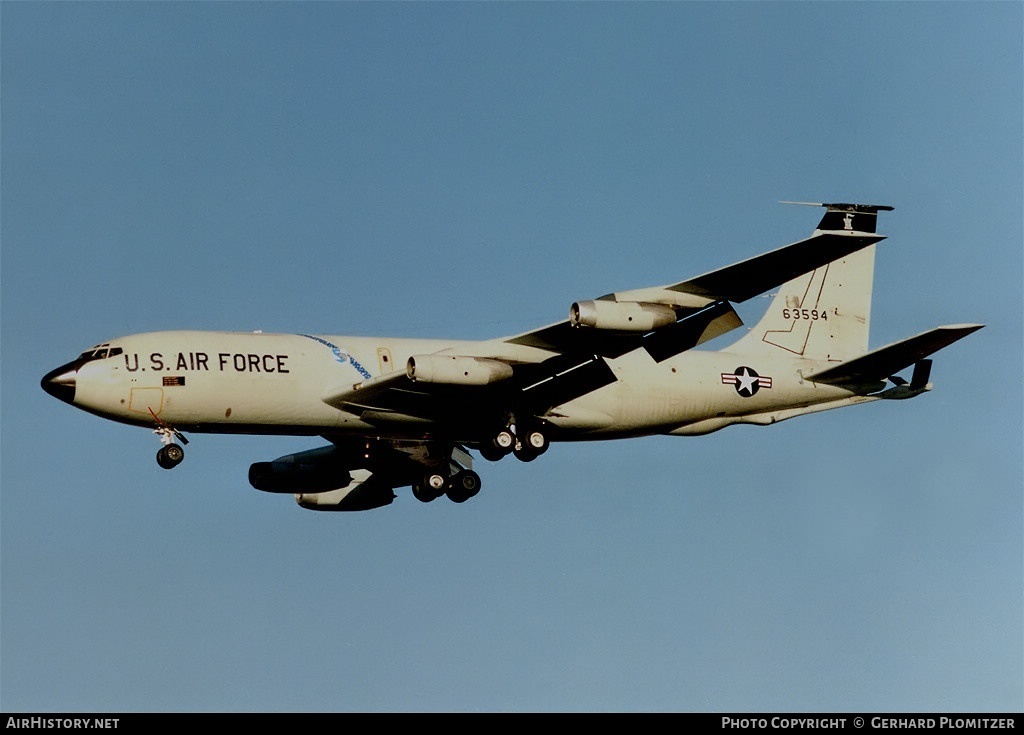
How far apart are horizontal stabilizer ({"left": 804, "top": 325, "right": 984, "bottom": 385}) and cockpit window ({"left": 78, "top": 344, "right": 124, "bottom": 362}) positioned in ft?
64.7

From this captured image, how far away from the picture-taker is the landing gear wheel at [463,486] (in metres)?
47.8

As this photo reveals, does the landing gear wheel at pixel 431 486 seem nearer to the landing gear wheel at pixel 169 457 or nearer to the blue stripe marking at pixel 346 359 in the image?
the blue stripe marking at pixel 346 359

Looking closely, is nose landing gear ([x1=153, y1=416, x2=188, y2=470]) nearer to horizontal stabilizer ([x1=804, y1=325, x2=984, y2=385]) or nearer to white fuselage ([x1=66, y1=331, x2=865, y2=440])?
white fuselage ([x1=66, y1=331, x2=865, y2=440])

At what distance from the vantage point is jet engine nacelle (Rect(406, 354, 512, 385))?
4206 cm

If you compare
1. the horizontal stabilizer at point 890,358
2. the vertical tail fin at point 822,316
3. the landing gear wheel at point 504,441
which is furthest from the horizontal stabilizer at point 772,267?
Answer: the vertical tail fin at point 822,316

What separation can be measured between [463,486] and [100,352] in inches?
434

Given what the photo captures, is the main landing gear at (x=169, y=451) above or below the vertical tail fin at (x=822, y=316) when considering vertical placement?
below

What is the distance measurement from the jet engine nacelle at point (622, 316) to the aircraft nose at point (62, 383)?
1338 cm

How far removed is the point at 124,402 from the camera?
43031 millimetres

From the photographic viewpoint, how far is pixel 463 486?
47750 millimetres

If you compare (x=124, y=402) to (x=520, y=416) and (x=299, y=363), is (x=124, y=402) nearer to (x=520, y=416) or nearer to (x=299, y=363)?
(x=299, y=363)

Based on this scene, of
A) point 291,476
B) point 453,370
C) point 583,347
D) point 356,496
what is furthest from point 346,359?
point 356,496
